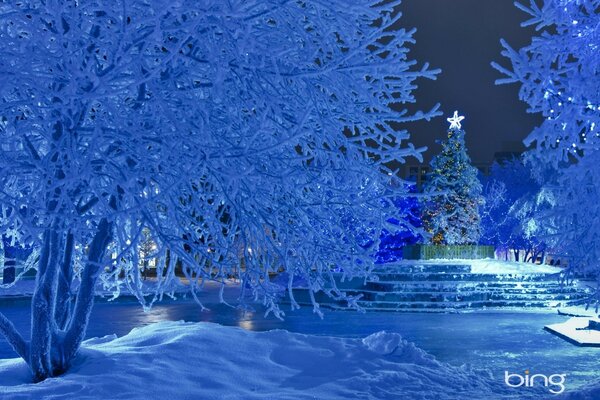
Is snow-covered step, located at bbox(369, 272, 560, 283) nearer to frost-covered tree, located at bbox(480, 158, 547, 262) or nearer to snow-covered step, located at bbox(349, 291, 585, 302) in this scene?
snow-covered step, located at bbox(349, 291, 585, 302)

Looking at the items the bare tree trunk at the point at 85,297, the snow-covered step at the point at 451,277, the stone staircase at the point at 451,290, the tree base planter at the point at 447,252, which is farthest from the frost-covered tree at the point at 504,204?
the bare tree trunk at the point at 85,297

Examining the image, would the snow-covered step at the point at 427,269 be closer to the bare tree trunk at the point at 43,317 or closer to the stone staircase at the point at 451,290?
the stone staircase at the point at 451,290

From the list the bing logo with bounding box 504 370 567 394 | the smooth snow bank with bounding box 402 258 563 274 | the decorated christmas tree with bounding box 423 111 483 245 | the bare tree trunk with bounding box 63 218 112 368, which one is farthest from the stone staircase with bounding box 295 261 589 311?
the bare tree trunk with bounding box 63 218 112 368

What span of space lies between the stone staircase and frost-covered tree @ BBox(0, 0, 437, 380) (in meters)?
18.1

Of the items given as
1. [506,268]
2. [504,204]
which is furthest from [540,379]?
[504,204]

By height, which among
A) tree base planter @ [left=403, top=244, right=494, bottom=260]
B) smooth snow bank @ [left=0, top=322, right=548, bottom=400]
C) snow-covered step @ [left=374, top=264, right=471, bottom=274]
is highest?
tree base planter @ [left=403, top=244, right=494, bottom=260]

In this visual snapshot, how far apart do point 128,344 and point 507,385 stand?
15.9ft

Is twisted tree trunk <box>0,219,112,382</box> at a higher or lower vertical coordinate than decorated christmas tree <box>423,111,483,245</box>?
lower

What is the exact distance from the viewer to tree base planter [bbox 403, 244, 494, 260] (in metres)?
35.2

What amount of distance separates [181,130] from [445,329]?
49.9ft

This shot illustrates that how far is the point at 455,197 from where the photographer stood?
37.8 m

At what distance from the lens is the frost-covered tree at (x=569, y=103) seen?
29.8ft

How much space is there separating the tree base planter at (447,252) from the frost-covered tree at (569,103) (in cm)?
2516

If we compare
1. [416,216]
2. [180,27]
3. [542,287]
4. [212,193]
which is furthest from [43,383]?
[416,216]
